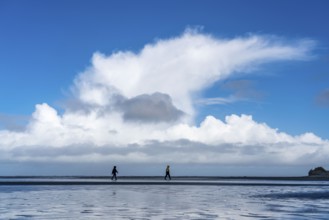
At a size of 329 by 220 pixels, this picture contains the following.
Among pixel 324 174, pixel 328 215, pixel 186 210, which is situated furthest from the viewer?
pixel 324 174

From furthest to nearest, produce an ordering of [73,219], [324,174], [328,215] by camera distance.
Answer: [324,174]
[328,215]
[73,219]

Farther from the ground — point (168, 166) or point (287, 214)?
point (168, 166)

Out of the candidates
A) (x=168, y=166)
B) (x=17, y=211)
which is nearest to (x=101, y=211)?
(x=17, y=211)

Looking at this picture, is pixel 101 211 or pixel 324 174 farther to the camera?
pixel 324 174

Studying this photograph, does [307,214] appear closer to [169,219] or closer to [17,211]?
[169,219]

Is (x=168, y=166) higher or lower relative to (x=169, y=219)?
higher

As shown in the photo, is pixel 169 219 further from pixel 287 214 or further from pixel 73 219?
pixel 287 214

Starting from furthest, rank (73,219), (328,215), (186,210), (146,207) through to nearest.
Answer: (146,207), (186,210), (328,215), (73,219)

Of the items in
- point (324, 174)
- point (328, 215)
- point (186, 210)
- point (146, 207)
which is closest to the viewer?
point (328, 215)

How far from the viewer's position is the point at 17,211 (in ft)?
75.2

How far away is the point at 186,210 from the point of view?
23938 millimetres

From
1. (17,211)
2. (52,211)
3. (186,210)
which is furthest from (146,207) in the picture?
(17,211)

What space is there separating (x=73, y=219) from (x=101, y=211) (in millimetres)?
3569

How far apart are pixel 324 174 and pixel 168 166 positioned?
77.7 metres
